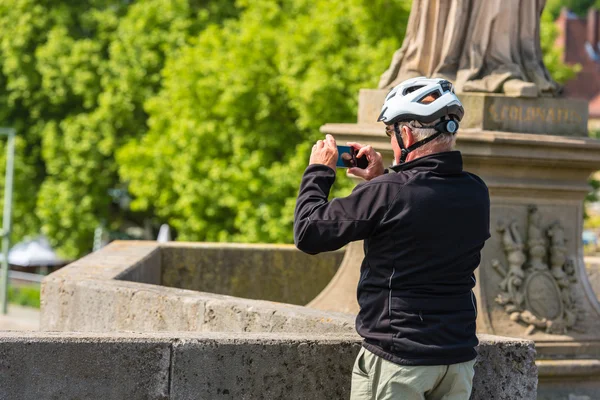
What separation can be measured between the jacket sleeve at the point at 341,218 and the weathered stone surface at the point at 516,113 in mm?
3486

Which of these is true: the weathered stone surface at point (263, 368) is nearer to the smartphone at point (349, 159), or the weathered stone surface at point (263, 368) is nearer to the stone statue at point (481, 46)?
the smartphone at point (349, 159)

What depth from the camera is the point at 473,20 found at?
821cm

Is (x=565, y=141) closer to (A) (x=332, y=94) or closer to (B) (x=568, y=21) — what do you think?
(A) (x=332, y=94)

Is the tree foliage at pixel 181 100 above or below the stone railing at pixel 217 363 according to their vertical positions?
above

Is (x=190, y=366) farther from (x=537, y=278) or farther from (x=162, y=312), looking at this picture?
(x=537, y=278)

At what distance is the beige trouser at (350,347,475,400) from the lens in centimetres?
435

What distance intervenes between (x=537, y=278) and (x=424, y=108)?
3581 millimetres

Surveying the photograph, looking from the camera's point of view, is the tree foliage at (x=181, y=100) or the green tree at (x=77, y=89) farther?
the green tree at (x=77, y=89)

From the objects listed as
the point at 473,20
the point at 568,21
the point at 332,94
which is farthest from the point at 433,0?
the point at 568,21

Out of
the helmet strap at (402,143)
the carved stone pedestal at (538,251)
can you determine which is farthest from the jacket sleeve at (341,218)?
the carved stone pedestal at (538,251)

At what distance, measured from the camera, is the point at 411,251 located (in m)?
4.43

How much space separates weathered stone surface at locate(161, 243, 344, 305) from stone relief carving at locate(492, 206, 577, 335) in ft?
9.39

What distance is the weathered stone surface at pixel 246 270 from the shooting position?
10.5 metres

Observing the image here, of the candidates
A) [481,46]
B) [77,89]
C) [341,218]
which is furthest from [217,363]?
[77,89]
